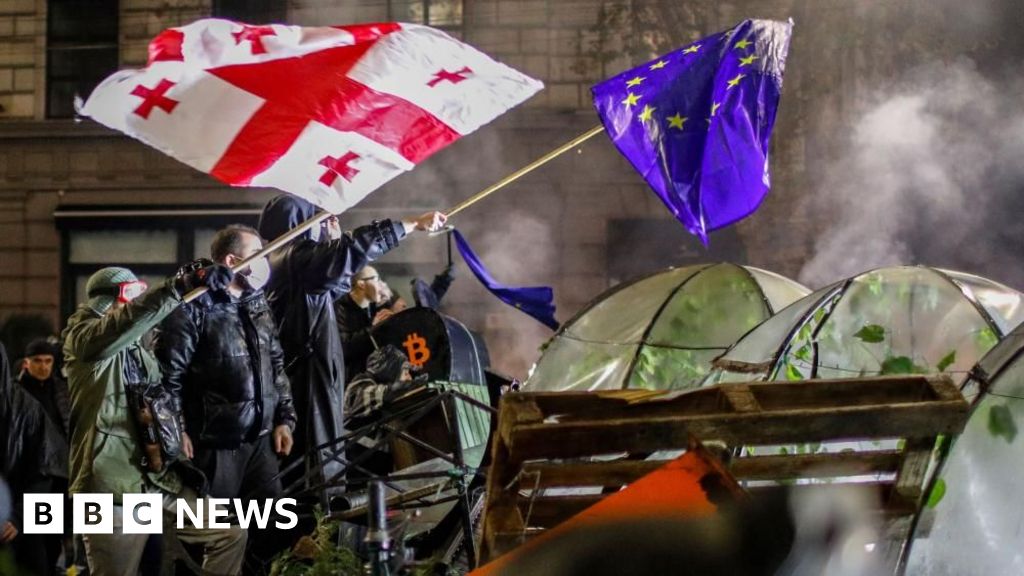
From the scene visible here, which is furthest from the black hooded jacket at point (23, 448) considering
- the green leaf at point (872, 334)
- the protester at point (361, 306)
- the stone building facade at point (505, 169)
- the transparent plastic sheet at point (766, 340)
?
the stone building facade at point (505, 169)

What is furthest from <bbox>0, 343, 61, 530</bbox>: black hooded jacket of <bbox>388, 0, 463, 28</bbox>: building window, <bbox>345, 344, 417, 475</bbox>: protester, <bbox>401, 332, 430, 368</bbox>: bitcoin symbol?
<bbox>388, 0, 463, 28</bbox>: building window

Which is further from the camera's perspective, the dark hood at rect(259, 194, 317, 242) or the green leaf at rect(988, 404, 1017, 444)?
the dark hood at rect(259, 194, 317, 242)

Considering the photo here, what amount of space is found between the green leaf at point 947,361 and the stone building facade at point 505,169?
34.2ft

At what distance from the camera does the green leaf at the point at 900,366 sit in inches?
238

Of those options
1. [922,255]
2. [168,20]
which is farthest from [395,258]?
[922,255]

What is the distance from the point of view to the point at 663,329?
8500 millimetres

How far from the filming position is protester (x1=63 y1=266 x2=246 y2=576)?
650 centimetres

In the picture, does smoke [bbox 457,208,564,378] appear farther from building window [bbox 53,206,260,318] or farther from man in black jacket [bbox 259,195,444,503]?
man in black jacket [bbox 259,195,444,503]

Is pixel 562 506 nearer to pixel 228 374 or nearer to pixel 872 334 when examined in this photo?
pixel 872 334

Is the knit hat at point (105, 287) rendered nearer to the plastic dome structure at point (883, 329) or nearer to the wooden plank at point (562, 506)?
the plastic dome structure at point (883, 329)

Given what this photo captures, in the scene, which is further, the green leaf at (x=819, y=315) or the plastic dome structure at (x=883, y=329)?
the green leaf at (x=819, y=315)

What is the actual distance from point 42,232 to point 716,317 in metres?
12.1

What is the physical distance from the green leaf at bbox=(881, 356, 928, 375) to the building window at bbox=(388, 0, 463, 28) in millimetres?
12516

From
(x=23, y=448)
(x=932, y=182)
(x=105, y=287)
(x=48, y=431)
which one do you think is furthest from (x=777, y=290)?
(x=932, y=182)
